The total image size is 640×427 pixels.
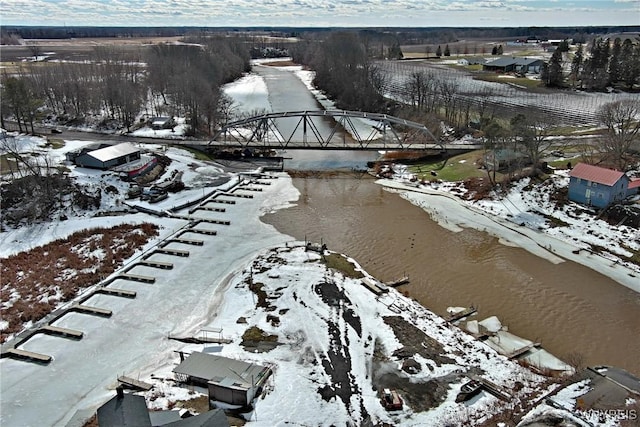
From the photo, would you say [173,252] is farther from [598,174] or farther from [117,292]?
[598,174]

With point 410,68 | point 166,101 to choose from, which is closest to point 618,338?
point 166,101

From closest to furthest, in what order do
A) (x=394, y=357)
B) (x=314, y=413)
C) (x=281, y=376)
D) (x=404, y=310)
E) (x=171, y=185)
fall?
(x=314, y=413) < (x=281, y=376) < (x=394, y=357) < (x=404, y=310) < (x=171, y=185)

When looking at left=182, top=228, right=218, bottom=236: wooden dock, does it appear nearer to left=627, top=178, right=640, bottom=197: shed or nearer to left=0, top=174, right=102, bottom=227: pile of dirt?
left=0, top=174, right=102, bottom=227: pile of dirt

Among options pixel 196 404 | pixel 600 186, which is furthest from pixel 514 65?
pixel 196 404

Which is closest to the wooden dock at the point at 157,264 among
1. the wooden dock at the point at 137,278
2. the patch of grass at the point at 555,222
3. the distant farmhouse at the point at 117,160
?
the wooden dock at the point at 137,278

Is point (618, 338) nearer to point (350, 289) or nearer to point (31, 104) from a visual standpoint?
point (350, 289)

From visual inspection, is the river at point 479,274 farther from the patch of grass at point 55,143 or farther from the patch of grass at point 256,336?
the patch of grass at point 55,143

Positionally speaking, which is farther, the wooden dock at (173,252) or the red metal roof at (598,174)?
the red metal roof at (598,174)
